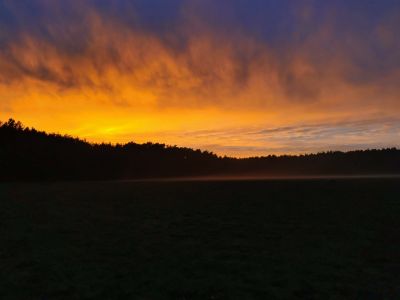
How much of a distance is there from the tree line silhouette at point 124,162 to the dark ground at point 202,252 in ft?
145

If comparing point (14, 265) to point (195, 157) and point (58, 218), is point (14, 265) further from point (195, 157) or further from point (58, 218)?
point (195, 157)

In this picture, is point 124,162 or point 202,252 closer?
point 202,252

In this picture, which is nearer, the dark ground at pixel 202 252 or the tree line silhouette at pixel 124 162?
the dark ground at pixel 202 252

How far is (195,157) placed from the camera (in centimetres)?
10519

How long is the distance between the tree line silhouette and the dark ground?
4431 centimetres

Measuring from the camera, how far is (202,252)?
36.1 feet

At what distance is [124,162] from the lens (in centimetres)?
8281

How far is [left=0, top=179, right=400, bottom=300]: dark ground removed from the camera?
7.85m

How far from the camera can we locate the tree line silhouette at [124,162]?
62.7 meters

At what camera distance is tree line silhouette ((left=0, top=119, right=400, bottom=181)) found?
2468 inches

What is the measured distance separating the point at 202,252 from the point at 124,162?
73.4m

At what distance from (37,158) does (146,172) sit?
2625 cm

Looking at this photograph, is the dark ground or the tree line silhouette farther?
the tree line silhouette

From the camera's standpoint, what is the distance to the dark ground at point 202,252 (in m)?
7.85
